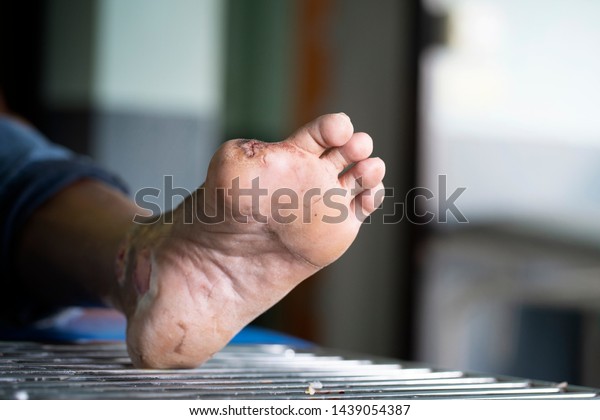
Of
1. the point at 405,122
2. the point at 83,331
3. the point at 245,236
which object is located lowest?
the point at 83,331

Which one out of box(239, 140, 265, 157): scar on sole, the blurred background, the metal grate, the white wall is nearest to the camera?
the metal grate

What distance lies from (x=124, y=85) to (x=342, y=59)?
816mm

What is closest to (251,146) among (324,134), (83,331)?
(324,134)

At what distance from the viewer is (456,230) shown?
7.97ft

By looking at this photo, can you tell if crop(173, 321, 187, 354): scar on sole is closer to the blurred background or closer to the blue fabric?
the blue fabric

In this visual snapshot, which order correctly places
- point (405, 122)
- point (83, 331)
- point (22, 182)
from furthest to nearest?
point (405, 122)
point (83, 331)
point (22, 182)

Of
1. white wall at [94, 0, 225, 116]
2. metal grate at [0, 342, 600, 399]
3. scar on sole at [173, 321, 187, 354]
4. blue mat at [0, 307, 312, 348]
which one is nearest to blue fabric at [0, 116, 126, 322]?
blue mat at [0, 307, 312, 348]

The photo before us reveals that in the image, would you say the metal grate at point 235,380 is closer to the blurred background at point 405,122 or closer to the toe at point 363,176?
the toe at point 363,176

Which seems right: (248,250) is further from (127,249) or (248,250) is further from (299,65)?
(299,65)

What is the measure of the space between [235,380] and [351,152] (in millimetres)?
208

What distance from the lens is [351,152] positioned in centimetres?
67

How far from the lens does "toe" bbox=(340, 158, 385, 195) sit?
680 mm

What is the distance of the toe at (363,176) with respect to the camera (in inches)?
26.8

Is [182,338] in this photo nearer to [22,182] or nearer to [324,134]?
[324,134]
